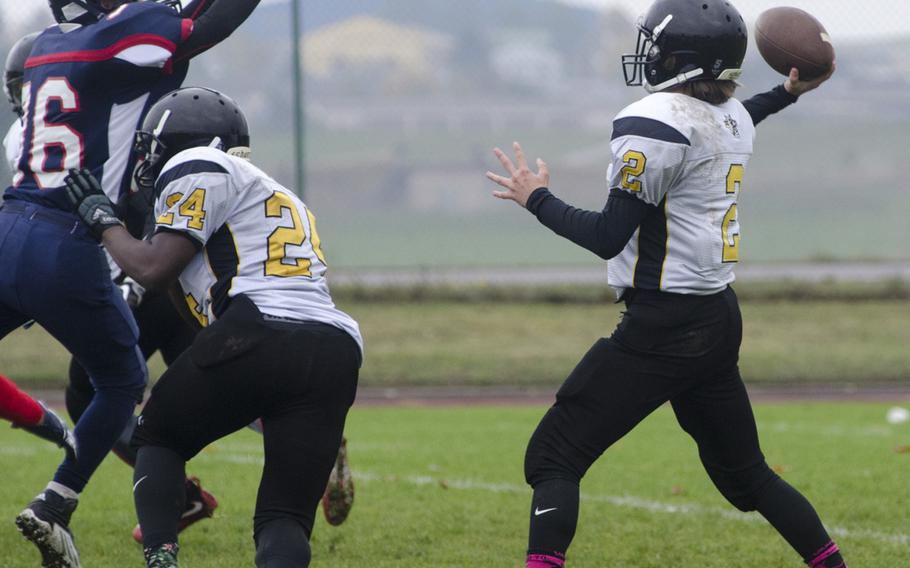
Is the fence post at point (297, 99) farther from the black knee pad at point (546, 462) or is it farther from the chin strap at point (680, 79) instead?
the black knee pad at point (546, 462)

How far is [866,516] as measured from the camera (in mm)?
5480

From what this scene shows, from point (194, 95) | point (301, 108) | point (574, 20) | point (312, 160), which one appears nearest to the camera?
point (194, 95)

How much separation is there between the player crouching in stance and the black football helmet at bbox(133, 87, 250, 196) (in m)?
0.09

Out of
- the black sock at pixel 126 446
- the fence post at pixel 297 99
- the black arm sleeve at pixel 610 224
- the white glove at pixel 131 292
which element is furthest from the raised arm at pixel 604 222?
the fence post at pixel 297 99

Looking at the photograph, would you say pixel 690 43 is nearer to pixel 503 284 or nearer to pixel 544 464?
pixel 544 464

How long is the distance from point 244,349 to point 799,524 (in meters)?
1.88

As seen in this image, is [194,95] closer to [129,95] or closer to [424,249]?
[129,95]

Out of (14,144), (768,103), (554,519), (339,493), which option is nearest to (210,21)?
(14,144)

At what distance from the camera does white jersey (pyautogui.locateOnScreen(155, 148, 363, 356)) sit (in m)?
3.48

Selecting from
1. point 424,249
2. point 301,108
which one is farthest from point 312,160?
point 301,108

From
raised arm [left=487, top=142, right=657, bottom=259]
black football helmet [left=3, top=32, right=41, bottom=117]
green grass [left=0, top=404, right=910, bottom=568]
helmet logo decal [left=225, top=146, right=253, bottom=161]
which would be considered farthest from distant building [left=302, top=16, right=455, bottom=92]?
raised arm [left=487, top=142, right=657, bottom=259]

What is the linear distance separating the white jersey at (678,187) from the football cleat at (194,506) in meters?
2.02

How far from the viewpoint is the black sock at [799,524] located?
13.1ft

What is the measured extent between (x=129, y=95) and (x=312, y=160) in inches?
398
